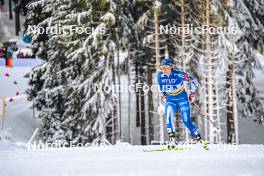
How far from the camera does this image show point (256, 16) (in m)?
26.4

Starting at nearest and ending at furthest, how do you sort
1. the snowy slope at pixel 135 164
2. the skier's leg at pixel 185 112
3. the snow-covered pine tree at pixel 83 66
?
the snowy slope at pixel 135 164
the skier's leg at pixel 185 112
the snow-covered pine tree at pixel 83 66

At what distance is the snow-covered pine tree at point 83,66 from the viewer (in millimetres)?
20969

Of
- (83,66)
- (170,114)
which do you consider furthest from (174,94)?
(83,66)

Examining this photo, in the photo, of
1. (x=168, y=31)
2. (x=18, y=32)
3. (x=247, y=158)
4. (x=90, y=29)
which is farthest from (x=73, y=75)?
(x=18, y=32)

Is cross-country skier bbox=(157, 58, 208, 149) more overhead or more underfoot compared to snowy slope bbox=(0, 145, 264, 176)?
more overhead

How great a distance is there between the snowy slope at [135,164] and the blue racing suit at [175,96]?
789 mm

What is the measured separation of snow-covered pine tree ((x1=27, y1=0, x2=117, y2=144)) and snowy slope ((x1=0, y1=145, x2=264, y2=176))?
11.5m

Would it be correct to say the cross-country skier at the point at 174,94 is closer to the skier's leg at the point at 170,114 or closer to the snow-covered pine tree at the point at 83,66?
the skier's leg at the point at 170,114

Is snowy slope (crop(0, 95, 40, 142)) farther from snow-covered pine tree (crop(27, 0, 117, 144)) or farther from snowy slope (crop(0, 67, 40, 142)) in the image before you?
snow-covered pine tree (crop(27, 0, 117, 144))

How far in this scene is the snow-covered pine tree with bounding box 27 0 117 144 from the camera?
21.0 m

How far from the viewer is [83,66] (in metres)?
21.7

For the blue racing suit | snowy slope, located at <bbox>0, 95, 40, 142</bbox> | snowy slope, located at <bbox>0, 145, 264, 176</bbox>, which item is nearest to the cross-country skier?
the blue racing suit

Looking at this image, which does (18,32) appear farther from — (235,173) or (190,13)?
(235,173)

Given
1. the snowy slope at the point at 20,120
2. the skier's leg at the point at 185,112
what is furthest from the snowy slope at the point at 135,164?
the snowy slope at the point at 20,120
